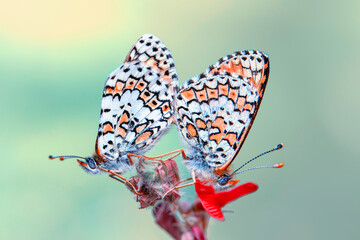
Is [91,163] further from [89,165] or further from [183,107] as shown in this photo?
[183,107]

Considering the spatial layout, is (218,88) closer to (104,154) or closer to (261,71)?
(261,71)

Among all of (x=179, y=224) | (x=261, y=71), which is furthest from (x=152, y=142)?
(x=261, y=71)

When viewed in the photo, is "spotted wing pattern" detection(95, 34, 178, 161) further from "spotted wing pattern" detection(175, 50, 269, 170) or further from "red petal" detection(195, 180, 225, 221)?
"red petal" detection(195, 180, 225, 221)

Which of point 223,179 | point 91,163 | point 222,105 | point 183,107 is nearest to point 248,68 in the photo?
point 222,105

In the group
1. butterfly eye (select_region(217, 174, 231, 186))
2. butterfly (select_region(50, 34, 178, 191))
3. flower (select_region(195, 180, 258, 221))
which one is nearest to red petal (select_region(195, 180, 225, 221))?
flower (select_region(195, 180, 258, 221))

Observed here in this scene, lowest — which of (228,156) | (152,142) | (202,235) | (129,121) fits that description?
(202,235)

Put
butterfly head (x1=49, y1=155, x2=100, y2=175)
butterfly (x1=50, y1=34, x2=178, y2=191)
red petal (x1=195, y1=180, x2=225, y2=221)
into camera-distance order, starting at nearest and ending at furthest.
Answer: red petal (x1=195, y1=180, x2=225, y2=221), butterfly head (x1=49, y1=155, x2=100, y2=175), butterfly (x1=50, y1=34, x2=178, y2=191)
